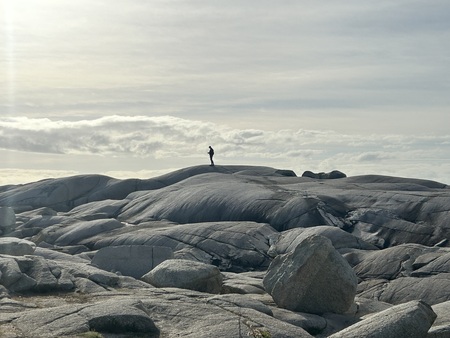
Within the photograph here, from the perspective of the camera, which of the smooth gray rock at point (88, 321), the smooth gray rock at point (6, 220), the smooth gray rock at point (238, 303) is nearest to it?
the smooth gray rock at point (88, 321)

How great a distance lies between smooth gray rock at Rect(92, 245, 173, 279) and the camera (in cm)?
3533

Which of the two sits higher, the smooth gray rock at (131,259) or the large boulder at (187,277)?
the large boulder at (187,277)

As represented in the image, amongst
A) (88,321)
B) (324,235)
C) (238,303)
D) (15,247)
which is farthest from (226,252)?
(88,321)

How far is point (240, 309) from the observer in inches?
917

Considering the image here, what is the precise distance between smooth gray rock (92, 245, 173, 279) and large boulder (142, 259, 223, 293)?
5688 millimetres

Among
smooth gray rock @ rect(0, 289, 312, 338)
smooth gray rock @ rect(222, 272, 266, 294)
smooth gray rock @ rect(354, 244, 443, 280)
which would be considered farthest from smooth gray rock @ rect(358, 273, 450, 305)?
smooth gray rock @ rect(0, 289, 312, 338)

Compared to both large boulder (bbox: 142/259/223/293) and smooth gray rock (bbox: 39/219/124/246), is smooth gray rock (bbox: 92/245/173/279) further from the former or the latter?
smooth gray rock (bbox: 39/219/124/246)

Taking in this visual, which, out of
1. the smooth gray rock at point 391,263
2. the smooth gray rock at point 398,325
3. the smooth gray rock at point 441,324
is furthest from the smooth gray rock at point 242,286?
the smooth gray rock at point 398,325

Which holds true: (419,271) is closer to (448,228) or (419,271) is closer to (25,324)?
(448,228)

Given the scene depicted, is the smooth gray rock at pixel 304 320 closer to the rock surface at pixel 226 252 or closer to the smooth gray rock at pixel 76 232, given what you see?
the rock surface at pixel 226 252

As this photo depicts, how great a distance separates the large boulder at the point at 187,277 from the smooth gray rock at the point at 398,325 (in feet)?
30.1

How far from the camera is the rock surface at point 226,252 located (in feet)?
71.6

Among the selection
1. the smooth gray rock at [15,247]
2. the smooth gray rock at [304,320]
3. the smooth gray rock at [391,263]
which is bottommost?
the smooth gray rock at [391,263]

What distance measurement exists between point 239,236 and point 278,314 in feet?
77.5
